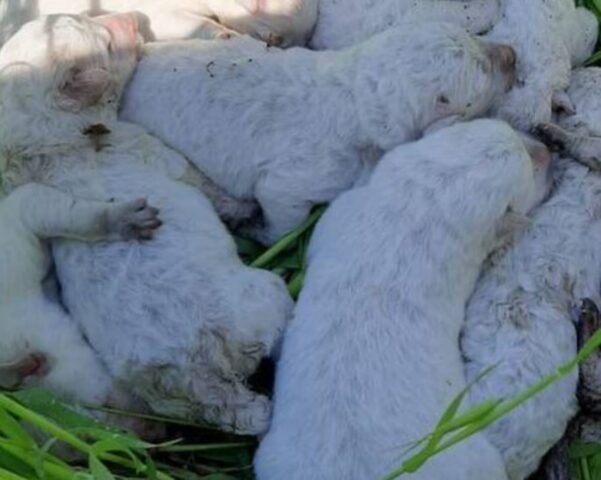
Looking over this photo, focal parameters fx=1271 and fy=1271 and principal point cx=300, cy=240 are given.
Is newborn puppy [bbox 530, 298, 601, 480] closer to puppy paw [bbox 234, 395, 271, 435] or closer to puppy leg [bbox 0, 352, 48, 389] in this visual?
puppy paw [bbox 234, 395, 271, 435]

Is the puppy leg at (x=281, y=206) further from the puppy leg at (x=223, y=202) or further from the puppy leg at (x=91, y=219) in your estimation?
the puppy leg at (x=91, y=219)

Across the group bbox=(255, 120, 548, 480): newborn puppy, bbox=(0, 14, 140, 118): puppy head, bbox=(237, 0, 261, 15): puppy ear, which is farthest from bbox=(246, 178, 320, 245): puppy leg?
bbox=(237, 0, 261, 15): puppy ear

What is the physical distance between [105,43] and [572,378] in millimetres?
1797

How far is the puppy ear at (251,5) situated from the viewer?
4.38 meters

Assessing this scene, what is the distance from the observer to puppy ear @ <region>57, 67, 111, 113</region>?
4004 millimetres

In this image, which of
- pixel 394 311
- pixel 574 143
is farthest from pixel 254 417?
pixel 574 143

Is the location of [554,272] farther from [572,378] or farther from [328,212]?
[328,212]

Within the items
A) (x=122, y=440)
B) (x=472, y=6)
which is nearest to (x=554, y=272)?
(x=472, y=6)

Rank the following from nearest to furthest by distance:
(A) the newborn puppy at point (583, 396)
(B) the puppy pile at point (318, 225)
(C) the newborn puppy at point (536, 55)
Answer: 1. (B) the puppy pile at point (318, 225)
2. (A) the newborn puppy at point (583, 396)
3. (C) the newborn puppy at point (536, 55)

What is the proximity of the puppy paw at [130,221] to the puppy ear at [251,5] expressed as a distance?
3.29 ft

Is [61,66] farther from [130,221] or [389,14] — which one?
[389,14]

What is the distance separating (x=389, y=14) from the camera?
4.42m

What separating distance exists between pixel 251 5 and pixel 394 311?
4.61 feet

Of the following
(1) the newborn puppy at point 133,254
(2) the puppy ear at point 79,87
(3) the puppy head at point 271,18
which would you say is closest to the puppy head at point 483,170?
(1) the newborn puppy at point 133,254
